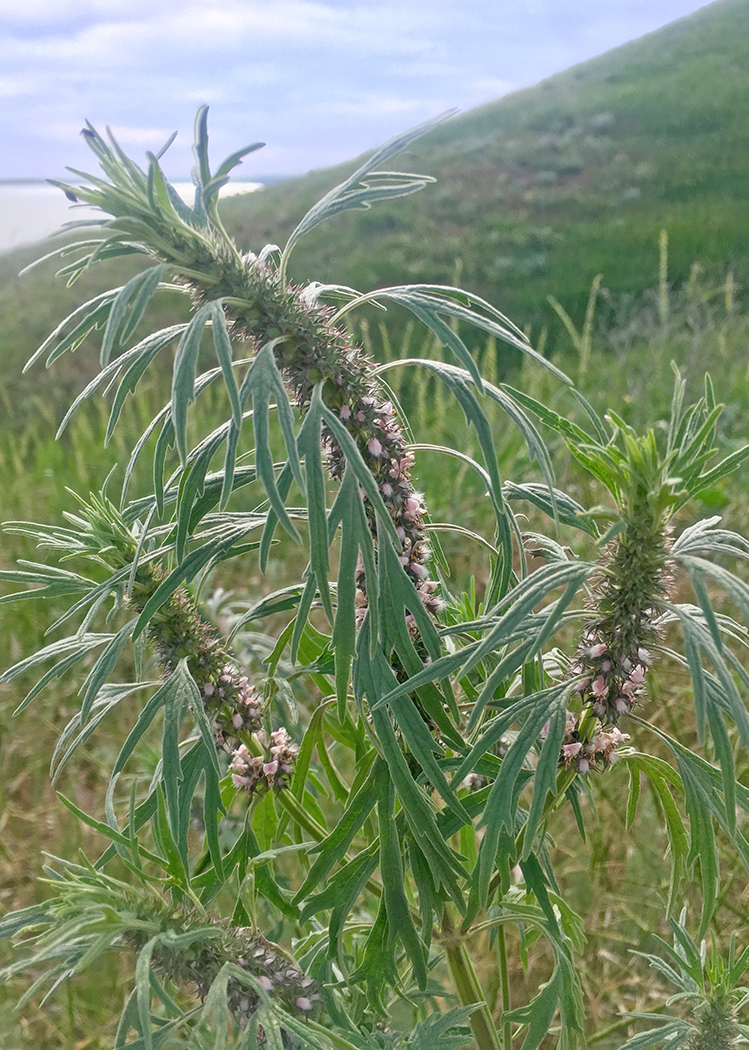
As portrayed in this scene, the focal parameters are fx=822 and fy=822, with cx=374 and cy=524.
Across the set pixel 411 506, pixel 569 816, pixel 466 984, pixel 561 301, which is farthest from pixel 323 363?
pixel 561 301

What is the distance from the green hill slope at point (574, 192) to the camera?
12.6 m

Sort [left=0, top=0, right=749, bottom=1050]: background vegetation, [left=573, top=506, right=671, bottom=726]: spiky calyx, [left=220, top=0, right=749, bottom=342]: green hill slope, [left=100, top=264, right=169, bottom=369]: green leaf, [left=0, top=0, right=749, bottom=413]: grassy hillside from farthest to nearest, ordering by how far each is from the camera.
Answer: [left=220, top=0, right=749, bottom=342]: green hill slope → [left=0, top=0, right=749, bottom=413]: grassy hillside → [left=0, top=0, right=749, bottom=1050]: background vegetation → [left=573, top=506, right=671, bottom=726]: spiky calyx → [left=100, top=264, right=169, bottom=369]: green leaf

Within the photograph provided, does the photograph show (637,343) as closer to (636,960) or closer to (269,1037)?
(636,960)

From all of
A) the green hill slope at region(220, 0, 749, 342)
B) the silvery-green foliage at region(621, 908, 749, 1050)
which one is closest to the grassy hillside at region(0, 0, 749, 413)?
the green hill slope at region(220, 0, 749, 342)

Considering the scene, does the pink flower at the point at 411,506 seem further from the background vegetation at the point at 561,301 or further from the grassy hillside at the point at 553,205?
the grassy hillside at the point at 553,205

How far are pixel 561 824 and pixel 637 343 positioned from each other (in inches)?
248

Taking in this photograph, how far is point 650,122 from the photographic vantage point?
16.9 metres

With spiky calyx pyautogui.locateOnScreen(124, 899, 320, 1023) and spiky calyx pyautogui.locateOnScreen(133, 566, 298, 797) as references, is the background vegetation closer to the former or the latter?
spiky calyx pyautogui.locateOnScreen(133, 566, 298, 797)

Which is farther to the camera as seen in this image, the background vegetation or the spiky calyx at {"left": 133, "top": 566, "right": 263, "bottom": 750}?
the background vegetation

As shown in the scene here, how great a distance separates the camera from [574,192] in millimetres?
15375

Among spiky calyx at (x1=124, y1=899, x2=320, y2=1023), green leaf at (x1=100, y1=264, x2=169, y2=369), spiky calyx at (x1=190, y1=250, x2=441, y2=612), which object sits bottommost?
spiky calyx at (x1=124, y1=899, x2=320, y2=1023)

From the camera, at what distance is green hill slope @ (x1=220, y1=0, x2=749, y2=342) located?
12.6m

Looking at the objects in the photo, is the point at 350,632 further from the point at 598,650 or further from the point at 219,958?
the point at 219,958

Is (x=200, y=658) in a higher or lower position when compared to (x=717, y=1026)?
higher
